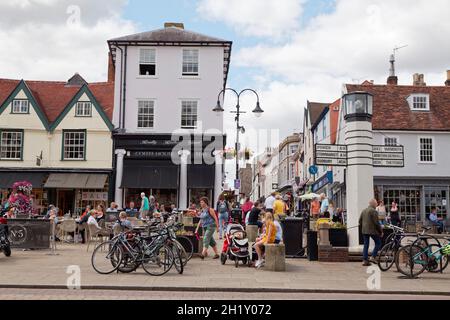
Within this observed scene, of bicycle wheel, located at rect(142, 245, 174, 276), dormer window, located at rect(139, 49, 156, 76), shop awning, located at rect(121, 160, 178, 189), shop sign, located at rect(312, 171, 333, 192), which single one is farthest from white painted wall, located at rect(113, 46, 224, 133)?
bicycle wheel, located at rect(142, 245, 174, 276)

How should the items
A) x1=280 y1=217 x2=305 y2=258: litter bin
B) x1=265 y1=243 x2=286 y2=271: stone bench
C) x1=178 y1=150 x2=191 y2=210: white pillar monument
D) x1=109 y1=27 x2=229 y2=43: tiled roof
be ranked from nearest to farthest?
1. x1=265 y1=243 x2=286 y2=271: stone bench
2. x1=280 y1=217 x2=305 y2=258: litter bin
3. x1=178 y1=150 x2=191 y2=210: white pillar monument
4. x1=109 y1=27 x2=229 y2=43: tiled roof

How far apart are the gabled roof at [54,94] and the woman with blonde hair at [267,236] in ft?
68.1

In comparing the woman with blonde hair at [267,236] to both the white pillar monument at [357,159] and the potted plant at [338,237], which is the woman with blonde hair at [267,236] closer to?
the potted plant at [338,237]

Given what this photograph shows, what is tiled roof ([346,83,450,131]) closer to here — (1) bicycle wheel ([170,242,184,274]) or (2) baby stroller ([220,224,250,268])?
(2) baby stroller ([220,224,250,268])

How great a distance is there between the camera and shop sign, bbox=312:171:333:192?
1388 inches

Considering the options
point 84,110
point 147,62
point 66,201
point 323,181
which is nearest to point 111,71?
point 147,62

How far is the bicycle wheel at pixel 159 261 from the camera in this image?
478 inches

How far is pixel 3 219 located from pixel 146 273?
507cm

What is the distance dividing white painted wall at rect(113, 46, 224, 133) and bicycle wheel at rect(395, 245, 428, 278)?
20.6 meters

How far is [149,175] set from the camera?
31.2m

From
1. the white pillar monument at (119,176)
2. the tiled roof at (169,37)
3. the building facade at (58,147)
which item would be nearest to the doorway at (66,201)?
the building facade at (58,147)

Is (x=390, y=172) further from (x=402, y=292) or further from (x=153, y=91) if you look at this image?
(x=402, y=292)

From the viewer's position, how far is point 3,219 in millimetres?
14711
